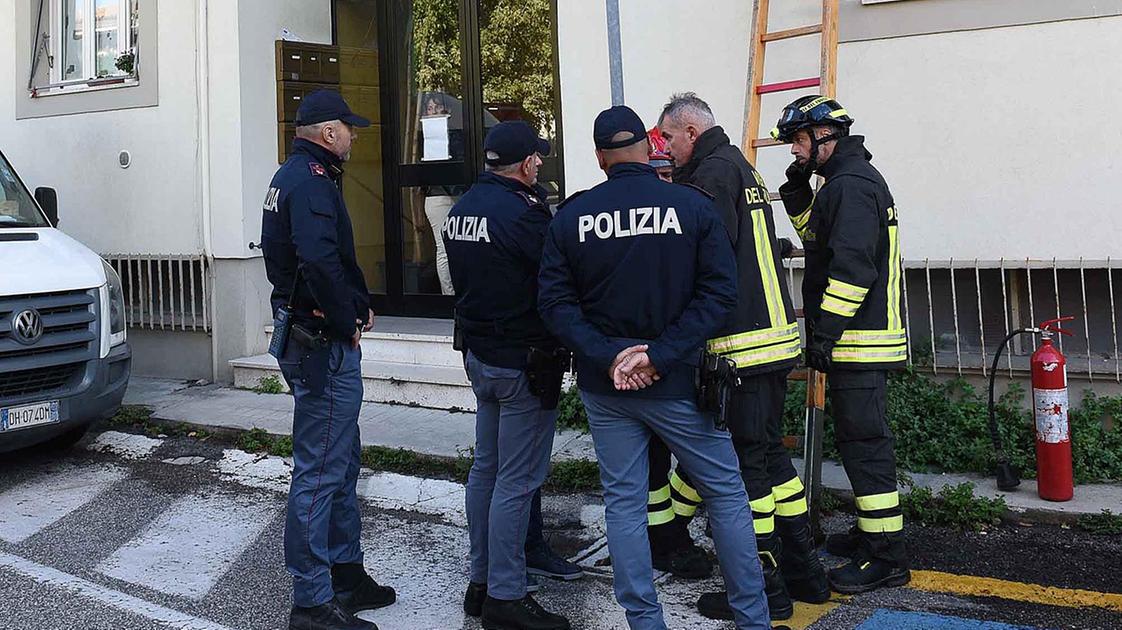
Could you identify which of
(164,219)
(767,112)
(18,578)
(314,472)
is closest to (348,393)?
(314,472)

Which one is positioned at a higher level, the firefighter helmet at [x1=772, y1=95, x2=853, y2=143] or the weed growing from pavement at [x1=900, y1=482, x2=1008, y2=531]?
the firefighter helmet at [x1=772, y1=95, x2=853, y2=143]

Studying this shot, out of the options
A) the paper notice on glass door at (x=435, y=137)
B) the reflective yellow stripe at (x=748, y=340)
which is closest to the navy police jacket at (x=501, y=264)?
the reflective yellow stripe at (x=748, y=340)

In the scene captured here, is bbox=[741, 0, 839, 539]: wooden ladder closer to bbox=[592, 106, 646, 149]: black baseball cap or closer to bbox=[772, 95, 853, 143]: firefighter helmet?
bbox=[772, 95, 853, 143]: firefighter helmet

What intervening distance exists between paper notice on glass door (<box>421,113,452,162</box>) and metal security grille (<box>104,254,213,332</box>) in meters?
2.21

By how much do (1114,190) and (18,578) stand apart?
6.00 metres

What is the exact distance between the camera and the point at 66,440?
740 cm

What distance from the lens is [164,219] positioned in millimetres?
9656

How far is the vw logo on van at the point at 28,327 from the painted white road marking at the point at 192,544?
4.60ft

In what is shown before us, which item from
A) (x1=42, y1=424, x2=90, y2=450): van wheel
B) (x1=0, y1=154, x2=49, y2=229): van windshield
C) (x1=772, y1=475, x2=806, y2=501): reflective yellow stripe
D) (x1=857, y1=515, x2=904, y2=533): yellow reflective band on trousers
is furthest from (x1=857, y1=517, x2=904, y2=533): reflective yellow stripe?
(x1=0, y1=154, x2=49, y2=229): van windshield

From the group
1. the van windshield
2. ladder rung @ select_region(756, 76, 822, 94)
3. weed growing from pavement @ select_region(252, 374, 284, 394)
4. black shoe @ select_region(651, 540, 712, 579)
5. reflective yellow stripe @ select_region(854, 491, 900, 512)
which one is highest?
ladder rung @ select_region(756, 76, 822, 94)

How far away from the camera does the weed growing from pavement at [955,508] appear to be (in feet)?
16.9

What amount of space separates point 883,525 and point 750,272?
123cm

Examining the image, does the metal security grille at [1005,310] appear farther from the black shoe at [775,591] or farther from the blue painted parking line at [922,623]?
the black shoe at [775,591]

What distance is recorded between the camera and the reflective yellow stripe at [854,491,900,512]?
14.8ft
